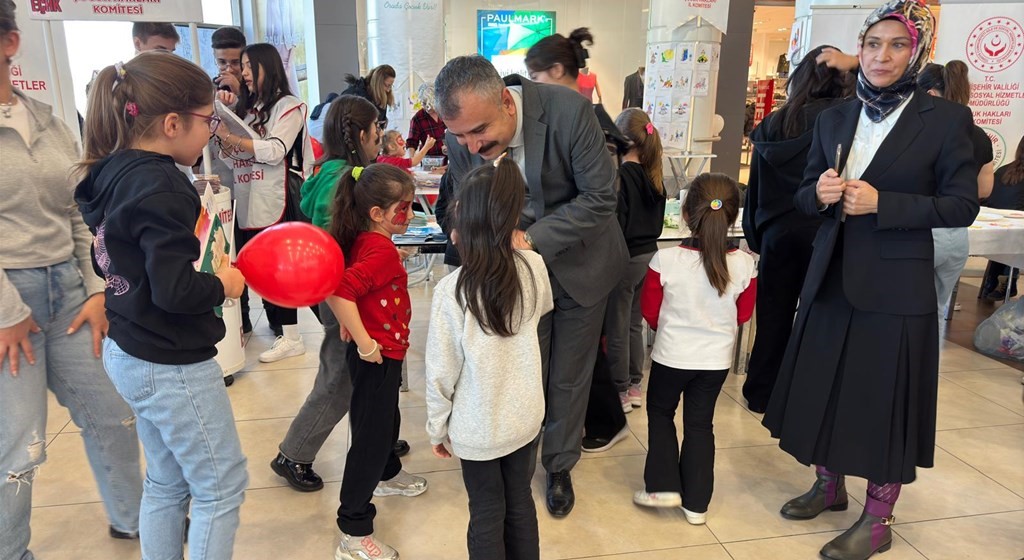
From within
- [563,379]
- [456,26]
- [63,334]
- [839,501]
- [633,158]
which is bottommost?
[839,501]

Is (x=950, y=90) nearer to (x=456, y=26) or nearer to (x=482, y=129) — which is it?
(x=482, y=129)

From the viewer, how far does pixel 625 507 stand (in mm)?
2516

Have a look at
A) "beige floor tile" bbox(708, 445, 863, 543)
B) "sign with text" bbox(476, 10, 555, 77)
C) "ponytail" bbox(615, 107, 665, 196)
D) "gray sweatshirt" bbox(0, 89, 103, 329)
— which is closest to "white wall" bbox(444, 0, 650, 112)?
"sign with text" bbox(476, 10, 555, 77)

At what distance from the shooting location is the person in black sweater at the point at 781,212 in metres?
2.71

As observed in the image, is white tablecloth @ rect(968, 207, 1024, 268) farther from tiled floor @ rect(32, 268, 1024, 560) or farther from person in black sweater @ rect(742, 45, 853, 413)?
person in black sweater @ rect(742, 45, 853, 413)

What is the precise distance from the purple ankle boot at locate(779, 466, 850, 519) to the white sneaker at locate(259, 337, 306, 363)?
8.93ft

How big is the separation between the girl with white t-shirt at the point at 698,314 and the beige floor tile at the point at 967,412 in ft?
5.31

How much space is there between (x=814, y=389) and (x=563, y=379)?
81 centimetres

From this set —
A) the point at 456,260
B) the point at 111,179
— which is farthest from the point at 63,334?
the point at 456,260

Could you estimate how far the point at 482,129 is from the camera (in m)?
1.94

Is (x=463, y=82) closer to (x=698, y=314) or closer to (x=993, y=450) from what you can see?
(x=698, y=314)

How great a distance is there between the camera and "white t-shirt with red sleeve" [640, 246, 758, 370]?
2.23 meters

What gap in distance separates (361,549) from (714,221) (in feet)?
4.98

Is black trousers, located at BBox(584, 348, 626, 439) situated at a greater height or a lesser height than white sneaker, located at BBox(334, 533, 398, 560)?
greater
